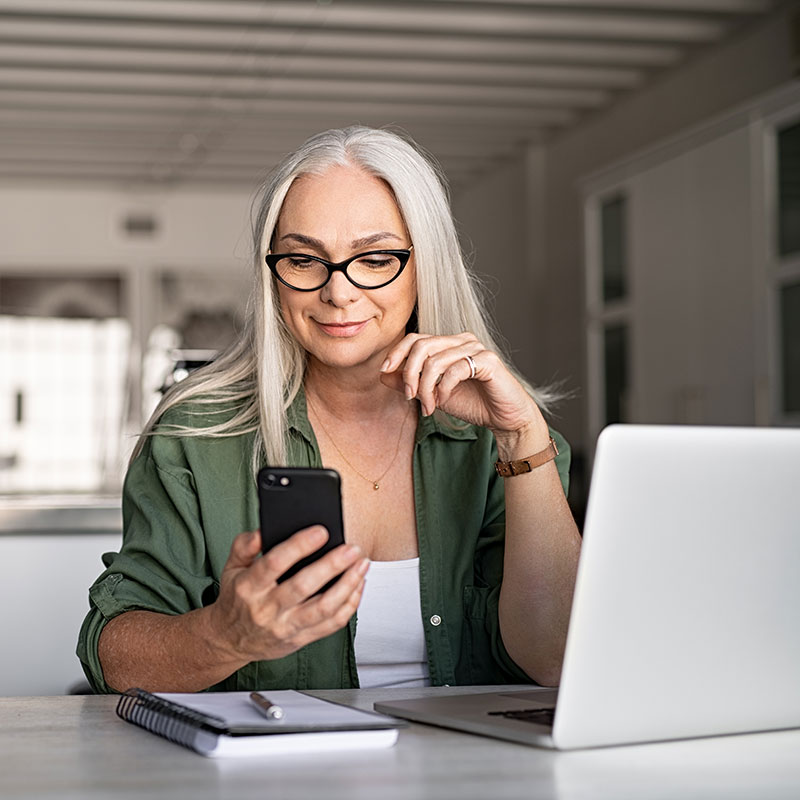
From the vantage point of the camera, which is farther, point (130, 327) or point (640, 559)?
point (130, 327)

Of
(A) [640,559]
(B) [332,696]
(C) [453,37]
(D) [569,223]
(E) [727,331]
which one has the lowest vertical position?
(B) [332,696]

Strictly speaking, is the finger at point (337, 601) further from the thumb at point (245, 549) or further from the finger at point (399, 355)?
the finger at point (399, 355)

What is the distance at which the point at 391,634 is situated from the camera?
1782 mm

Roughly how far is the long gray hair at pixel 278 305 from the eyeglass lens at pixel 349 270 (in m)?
0.05

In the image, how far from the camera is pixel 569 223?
904 centimetres

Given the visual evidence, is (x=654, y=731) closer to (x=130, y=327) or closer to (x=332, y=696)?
(x=332, y=696)

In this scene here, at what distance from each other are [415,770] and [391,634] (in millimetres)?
742

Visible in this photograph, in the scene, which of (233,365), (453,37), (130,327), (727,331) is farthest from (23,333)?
(233,365)

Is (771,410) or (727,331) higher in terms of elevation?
Result: (727,331)

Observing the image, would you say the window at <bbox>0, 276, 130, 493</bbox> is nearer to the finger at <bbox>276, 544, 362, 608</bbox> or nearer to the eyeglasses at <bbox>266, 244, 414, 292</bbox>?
the eyeglasses at <bbox>266, 244, 414, 292</bbox>

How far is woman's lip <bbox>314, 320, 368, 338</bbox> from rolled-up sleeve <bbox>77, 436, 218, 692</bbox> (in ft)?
0.87

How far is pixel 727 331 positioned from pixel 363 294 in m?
4.19

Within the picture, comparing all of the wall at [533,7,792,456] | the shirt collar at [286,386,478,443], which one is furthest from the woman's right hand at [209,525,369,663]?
the wall at [533,7,792,456]

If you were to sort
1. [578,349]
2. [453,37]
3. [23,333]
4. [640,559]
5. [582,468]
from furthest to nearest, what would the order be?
[23,333] < [578,349] < [582,468] < [453,37] < [640,559]
